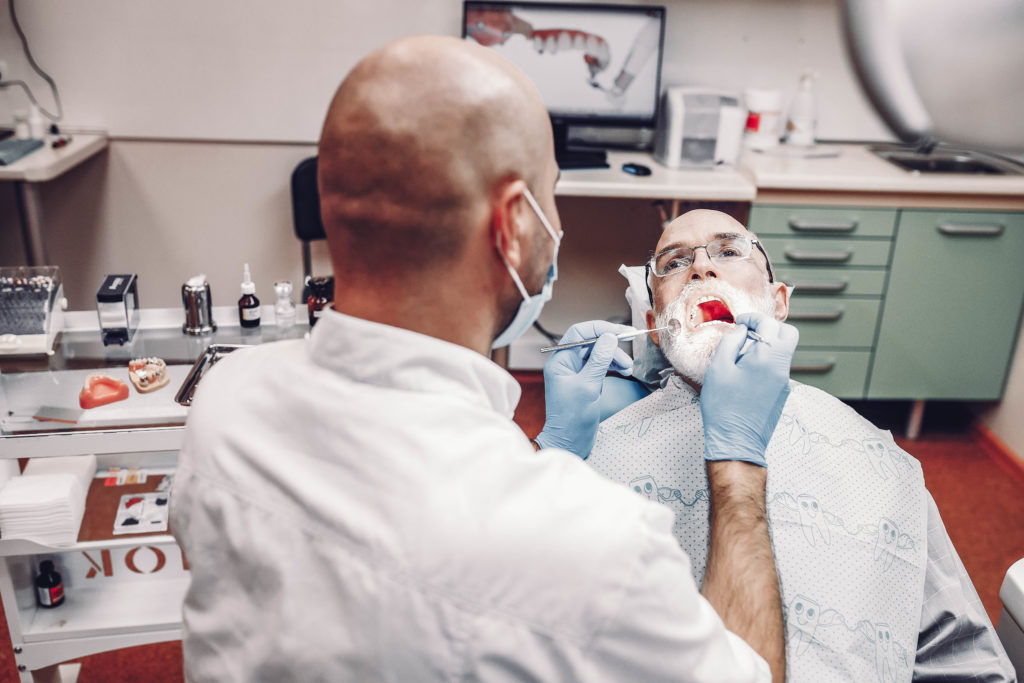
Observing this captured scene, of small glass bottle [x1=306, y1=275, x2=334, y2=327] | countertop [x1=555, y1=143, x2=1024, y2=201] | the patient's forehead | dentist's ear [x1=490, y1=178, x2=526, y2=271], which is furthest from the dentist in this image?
countertop [x1=555, y1=143, x2=1024, y2=201]

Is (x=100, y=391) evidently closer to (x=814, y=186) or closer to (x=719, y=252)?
(x=719, y=252)

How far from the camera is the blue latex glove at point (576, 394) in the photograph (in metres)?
1.42

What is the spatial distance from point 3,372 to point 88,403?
27 centimetres

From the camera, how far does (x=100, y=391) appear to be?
1683mm

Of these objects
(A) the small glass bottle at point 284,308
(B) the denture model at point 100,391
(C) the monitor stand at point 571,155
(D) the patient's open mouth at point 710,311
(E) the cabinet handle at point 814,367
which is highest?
(C) the monitor stand at point 571,155

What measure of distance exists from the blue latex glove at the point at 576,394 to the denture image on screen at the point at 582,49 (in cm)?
196

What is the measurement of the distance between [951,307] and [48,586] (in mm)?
2944

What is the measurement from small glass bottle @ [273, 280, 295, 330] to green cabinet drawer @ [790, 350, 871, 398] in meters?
1.88

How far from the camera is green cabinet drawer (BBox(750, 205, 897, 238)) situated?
289cm

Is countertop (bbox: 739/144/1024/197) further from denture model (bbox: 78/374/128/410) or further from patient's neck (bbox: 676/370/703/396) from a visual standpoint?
denture model (bbox: 78/374/128/410)

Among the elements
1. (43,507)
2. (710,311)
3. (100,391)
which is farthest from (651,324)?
(43,507)

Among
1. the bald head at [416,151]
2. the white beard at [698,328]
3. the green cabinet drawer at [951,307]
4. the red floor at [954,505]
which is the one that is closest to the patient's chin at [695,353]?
the white beard at [698,328]

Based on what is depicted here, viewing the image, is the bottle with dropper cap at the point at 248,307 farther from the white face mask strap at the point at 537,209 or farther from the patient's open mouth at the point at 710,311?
the white face mask strap at the point at 537,209

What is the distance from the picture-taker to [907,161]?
318 cm
